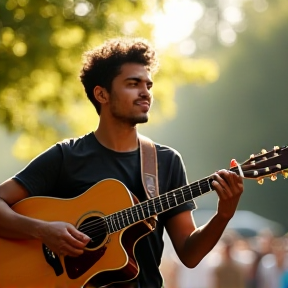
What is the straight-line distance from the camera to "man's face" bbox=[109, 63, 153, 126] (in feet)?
16.5

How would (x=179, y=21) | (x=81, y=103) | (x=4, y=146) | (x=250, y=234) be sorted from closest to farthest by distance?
(x=81, y=103), (x=179, y=21), (x=250, y=234), (x=4, y=146)

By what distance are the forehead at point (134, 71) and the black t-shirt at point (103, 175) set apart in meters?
0.34

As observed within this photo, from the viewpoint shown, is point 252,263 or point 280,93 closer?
point 252,263

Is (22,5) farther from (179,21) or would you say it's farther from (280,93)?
(280,93)

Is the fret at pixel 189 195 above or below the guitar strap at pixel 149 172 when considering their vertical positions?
below

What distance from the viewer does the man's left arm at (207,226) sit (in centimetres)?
459

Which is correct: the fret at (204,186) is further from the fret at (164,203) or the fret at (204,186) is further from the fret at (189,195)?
the fret at (164,203)

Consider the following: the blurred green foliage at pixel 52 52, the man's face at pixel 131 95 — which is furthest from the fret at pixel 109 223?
the blurred green foliage at pixel 52 52

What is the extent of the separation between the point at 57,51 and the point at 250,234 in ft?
38.7

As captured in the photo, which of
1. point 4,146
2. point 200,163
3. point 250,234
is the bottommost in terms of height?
point 250,234

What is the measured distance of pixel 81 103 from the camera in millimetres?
11414

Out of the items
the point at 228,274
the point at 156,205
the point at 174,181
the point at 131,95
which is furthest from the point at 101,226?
the point at 228,274

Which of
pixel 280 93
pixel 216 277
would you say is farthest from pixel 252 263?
pixel 280 93

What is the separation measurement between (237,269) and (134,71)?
675cm
